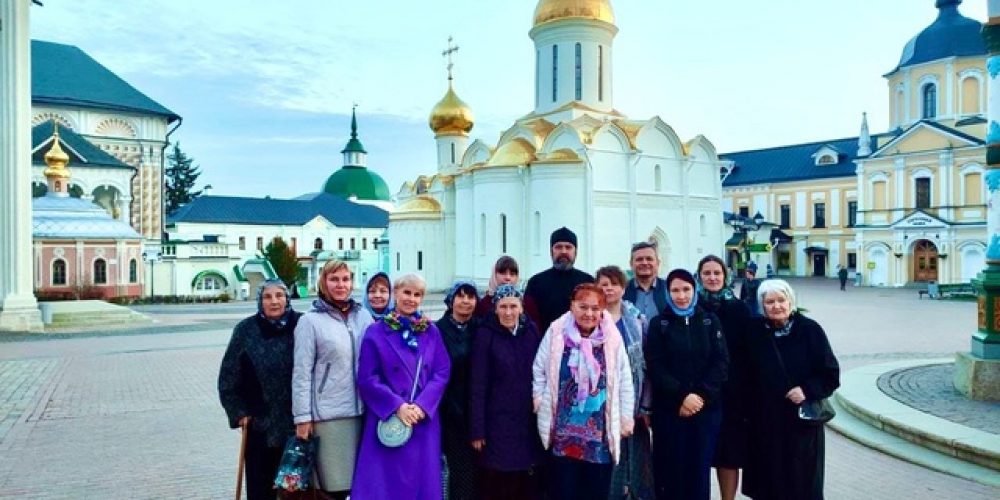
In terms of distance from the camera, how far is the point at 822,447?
14.4 ft

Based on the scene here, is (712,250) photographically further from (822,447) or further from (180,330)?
(822,447)

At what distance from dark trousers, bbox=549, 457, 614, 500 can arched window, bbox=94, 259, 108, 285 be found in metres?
29.6

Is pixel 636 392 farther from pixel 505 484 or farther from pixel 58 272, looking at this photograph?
pixel 58 272

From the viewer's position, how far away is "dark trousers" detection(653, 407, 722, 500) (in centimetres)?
440

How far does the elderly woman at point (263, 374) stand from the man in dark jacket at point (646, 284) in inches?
96.1

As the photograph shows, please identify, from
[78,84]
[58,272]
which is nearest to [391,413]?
[58,272]

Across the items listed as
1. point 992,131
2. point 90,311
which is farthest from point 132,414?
point 90,311

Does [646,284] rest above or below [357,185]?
below

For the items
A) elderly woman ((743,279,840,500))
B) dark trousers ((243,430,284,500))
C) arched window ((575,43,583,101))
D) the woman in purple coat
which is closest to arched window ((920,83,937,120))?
arched window ((575,43,583,101))

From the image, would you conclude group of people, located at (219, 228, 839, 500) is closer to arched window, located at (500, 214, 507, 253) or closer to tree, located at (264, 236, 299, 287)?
arched window, located at (500, 214, 507, 253)

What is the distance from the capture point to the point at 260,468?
175 inches

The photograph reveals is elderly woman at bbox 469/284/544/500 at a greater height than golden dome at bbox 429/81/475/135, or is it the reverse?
golden dome at bbox 429/81/475/135

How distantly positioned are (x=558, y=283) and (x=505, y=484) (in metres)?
1.62

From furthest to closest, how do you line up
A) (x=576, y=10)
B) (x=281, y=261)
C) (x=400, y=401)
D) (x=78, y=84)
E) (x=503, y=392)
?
(x=78, y=84) < (x=281, y=261) < (x=576, y=10) < (x=503, y=392) < (x=400, y=401)
